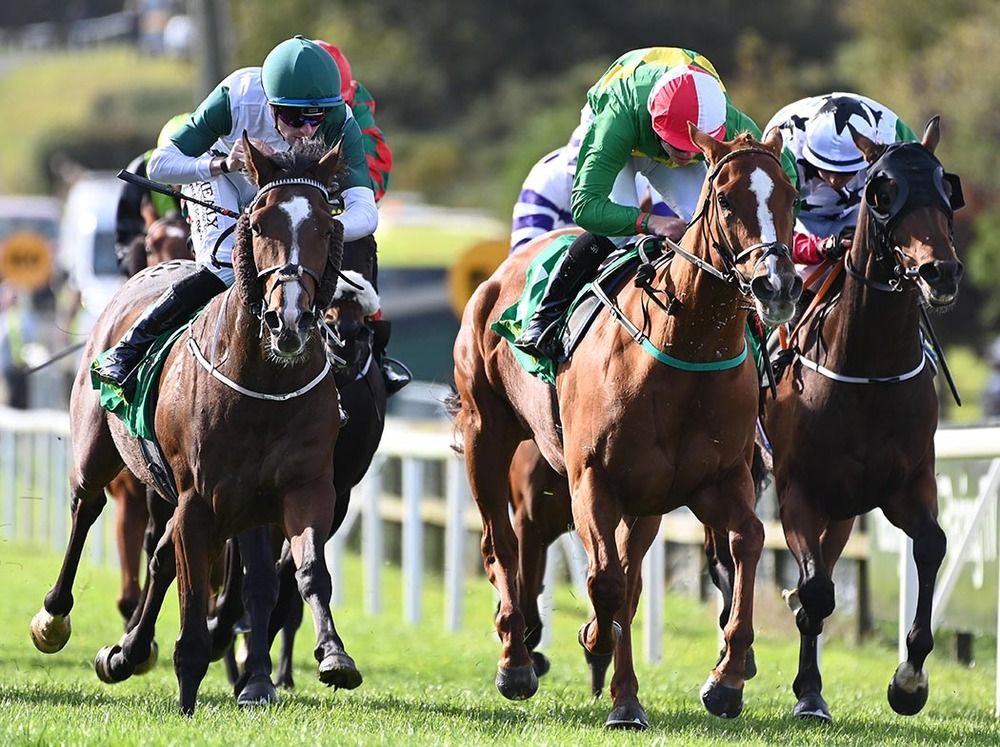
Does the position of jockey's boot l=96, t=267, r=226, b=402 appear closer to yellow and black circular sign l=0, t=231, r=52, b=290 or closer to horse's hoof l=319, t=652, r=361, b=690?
horse's hoof l=319, t=652, r=361, b=690

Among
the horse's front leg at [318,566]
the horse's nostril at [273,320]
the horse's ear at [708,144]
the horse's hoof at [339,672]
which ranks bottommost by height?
the horse's hoof at [339,672]

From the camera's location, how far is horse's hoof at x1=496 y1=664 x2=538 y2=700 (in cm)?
768

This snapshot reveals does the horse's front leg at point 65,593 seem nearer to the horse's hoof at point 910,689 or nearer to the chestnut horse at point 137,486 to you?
the chestnut horse at point 137,486

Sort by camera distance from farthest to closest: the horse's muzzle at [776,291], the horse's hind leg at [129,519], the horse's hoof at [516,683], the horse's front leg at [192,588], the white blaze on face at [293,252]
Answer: the horse's hind leg at [129,519] → the horse's hoof at [516,683] → the horse's front leg at [192,588] → the white blaze on face at [293,252] → the horse's muzzle at [776,291]

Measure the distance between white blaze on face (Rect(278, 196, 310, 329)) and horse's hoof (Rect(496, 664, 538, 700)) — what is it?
1.99 meters


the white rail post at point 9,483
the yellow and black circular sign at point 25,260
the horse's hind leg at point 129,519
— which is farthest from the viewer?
the yellow and black circular sign at point 25,260

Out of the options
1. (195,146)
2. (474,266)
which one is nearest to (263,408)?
(195,146)

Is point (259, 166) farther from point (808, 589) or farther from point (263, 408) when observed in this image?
point (808, 589)

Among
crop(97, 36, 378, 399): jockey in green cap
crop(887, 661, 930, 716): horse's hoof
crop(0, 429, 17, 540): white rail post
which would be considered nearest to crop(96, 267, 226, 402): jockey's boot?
crop(97, 36, 378, 399): jockey in green cap

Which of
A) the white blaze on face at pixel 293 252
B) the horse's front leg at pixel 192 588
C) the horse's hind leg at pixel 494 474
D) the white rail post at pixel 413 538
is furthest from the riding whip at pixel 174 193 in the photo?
the white rail post at pixel 413 538

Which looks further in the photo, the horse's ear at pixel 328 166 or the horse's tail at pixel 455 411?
the horse's tail at pixel 455 411

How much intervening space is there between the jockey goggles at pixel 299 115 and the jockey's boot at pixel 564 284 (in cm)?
108

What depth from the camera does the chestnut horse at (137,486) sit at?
9.59 m

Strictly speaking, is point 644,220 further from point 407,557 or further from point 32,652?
point 407,557
